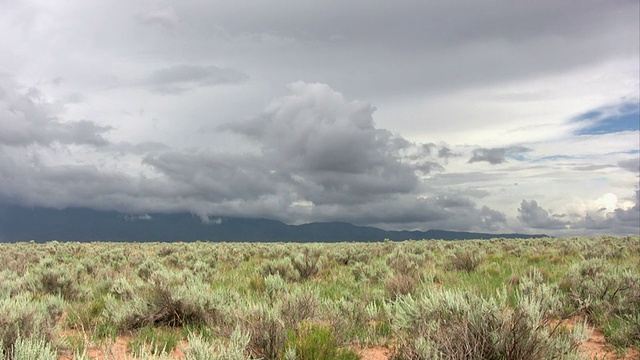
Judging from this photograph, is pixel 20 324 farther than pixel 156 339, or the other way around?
pixel 156 339

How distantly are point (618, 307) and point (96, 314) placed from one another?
984 centimetres

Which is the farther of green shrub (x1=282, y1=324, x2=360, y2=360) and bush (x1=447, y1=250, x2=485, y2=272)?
→ bush (x1=447, y1=250, x2=485, y2=272)

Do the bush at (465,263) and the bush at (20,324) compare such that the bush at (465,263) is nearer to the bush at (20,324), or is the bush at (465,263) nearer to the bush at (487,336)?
the bush at (487,336)

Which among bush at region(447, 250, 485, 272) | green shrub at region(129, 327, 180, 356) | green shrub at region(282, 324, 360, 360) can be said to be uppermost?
green shrub at region(282, 324, 360, 360)

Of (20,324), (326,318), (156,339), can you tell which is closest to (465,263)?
(326,318)

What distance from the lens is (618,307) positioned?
24.2 feet

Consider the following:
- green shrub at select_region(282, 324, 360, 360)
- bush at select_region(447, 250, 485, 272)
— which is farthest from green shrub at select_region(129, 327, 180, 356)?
bush at select_region(447, 250, 485, 272)

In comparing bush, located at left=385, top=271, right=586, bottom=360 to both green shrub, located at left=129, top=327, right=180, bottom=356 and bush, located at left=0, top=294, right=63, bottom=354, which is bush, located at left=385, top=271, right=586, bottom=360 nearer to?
green shrub, located at left=129, top=327, right=180, bottom=356

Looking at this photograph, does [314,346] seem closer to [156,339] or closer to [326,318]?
[326,318]

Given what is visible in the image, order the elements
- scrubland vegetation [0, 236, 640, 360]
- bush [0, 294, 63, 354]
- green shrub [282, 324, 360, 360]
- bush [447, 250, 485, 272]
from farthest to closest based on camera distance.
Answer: bush [447, 250, 485, 272] < bush [0, 294, 63, 354] < green shrub [282, 324, 360, 360] < scrubland vegetation [0, 236, 640, 360]

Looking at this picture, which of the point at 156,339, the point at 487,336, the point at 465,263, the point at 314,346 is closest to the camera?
the point at 487,336

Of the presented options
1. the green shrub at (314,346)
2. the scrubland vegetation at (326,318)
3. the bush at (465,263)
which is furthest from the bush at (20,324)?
the bush at (465,263)

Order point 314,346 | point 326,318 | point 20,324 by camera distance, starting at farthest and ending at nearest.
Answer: point 326,318, point 20,324, point 314,346

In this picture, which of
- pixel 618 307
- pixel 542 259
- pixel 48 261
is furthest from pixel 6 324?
pixel 542 259
